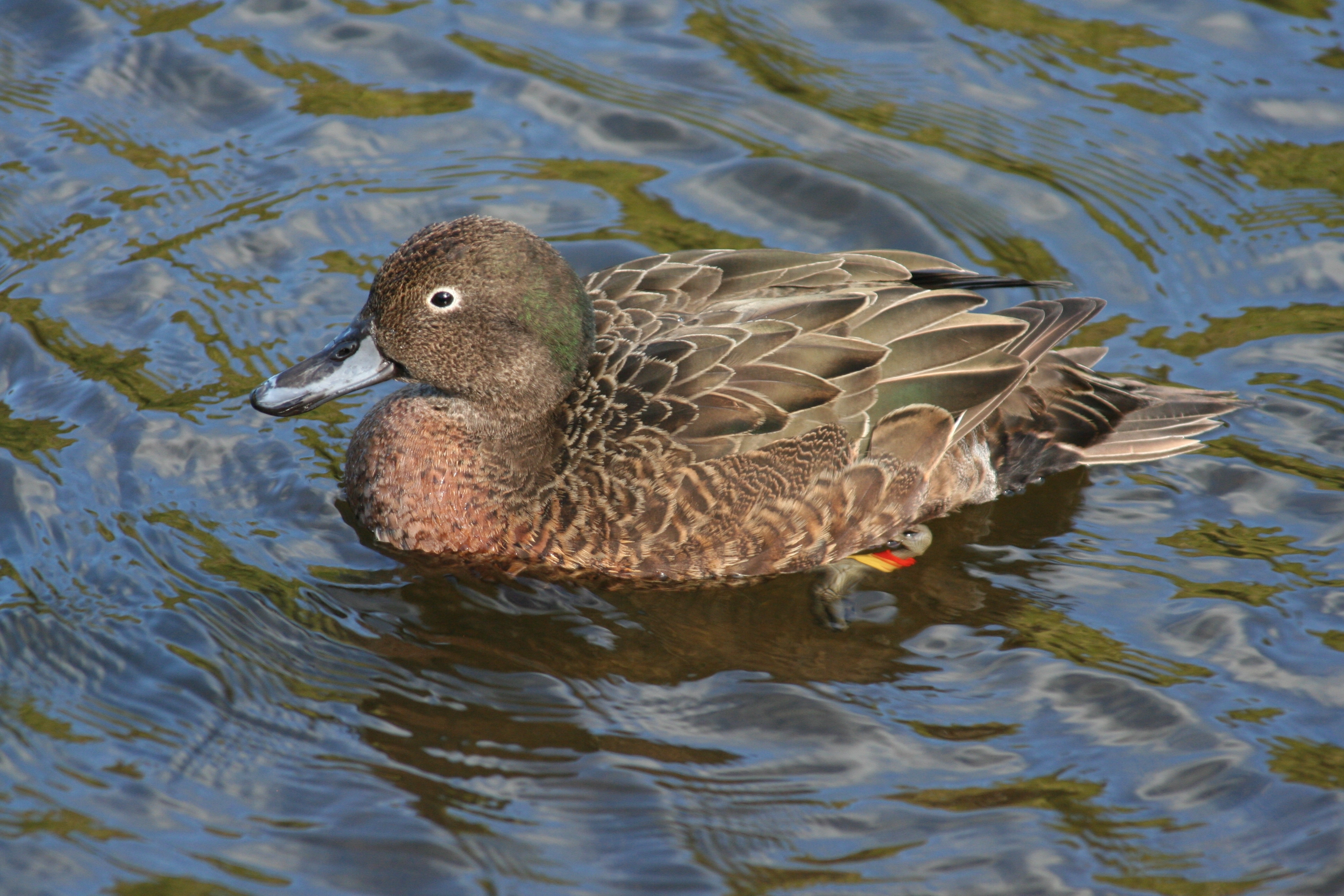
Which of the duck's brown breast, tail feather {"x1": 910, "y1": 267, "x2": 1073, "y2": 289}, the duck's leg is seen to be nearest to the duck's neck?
the duck's brown breast

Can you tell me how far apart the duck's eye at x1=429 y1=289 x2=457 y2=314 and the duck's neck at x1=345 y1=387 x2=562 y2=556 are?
552 millimetres

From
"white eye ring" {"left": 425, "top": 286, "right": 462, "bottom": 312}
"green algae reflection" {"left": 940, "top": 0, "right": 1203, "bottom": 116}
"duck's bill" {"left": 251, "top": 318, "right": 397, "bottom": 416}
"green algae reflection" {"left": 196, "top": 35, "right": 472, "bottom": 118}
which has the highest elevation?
"green algae reflection" {"left": 940, "top": 0, "right": 1203, "bottom": 116}

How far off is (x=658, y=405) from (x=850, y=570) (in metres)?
1.31

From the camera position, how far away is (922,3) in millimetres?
10812

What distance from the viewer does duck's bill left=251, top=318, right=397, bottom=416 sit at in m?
6.58

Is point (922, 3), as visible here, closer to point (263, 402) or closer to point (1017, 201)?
point (1017, 201)

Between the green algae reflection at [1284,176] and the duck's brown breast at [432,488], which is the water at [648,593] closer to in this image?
the green algae reflection at [1284,176]

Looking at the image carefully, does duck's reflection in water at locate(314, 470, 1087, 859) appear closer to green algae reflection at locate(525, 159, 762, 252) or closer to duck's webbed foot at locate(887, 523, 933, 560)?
duck's webbed foot at locate(887, 523, 933, 560)

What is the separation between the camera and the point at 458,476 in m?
6.77

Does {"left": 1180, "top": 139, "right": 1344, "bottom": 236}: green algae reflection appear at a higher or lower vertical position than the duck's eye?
higher

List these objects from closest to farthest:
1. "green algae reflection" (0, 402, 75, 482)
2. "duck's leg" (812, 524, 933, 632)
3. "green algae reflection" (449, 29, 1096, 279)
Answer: "duck's leg" (812, 524, 933, 632)
"green algae reflection" (0, 402, 75, 482)
"green algae reflection" (449, 29, 1096, 279)

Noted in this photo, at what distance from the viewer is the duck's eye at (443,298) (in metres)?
6.54

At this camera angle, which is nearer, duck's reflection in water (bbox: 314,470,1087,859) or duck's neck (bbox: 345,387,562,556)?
duck's reflection in water (bbox: 314,470,1087,859)

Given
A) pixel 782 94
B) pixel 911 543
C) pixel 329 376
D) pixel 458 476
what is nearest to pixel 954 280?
pixel 911 543
